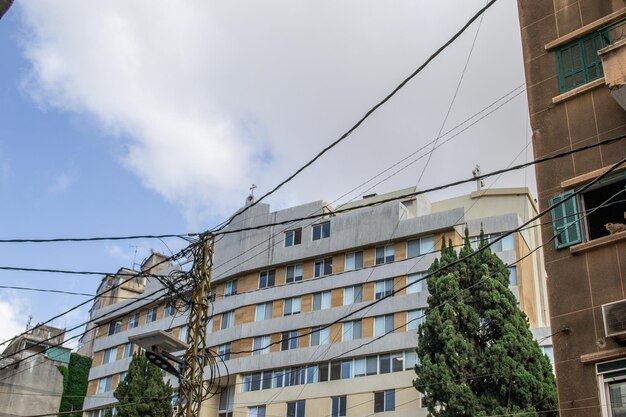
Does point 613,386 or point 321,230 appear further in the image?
point 321,230

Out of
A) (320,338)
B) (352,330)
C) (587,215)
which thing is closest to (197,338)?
(587,215)

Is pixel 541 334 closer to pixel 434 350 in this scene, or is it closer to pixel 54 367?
pixel 434 350

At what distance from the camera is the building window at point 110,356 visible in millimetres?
57838

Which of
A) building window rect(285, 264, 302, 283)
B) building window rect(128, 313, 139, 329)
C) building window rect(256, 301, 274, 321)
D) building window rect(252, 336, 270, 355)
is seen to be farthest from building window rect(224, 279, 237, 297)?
building window rect(128, 313, 139, 329)

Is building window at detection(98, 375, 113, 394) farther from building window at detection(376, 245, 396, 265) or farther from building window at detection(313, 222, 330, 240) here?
building window at detection(376, 245, 396, 265)

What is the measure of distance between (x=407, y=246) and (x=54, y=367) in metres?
Result: 29.3

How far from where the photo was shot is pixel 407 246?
4516 cm

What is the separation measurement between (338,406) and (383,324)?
501 centimetres

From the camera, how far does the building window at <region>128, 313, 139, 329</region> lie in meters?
57.9

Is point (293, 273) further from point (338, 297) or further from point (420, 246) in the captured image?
point (420, 246)

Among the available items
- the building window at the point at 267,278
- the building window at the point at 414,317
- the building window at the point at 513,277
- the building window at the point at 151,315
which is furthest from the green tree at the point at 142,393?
the building window at the point at 513,277

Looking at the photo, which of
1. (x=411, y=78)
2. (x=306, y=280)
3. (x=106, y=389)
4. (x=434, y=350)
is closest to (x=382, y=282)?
(x=306, y=280)

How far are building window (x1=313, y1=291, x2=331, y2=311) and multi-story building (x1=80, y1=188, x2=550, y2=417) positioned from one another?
59mm

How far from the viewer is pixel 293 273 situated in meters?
49.3
